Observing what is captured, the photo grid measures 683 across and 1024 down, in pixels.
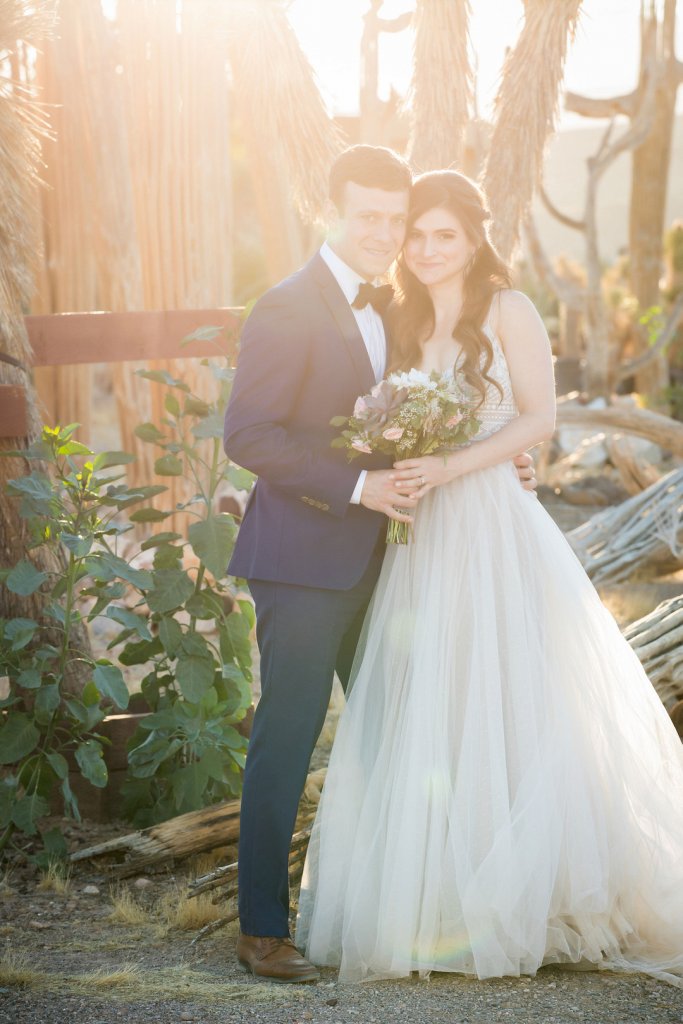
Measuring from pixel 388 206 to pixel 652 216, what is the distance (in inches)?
553

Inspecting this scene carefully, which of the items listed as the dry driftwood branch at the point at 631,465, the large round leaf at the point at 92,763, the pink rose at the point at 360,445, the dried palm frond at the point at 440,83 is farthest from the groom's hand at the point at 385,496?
the dry driftwood branch at the point at 631,465

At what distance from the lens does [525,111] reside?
5484mm

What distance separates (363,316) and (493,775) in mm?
1316

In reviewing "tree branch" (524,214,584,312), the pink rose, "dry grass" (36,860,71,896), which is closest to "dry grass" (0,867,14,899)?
"dry grass" (36,860,71,896)

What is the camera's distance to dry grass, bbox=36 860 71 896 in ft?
12.1

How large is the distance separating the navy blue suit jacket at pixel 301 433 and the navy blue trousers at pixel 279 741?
0.29ft

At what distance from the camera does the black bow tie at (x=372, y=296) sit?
3188mm

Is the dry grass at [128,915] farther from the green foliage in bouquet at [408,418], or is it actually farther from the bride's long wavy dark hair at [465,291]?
the bride's long wavy dark hair at [465,291]

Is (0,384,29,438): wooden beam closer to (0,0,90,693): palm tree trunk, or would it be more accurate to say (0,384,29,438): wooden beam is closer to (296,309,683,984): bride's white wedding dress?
(0,0,90,693): palm tree trunk

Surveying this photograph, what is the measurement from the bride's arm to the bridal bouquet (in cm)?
19

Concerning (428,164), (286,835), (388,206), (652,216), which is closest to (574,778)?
(286,835)

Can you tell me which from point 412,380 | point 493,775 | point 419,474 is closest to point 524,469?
point 419,474

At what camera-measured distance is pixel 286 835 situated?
3.10m

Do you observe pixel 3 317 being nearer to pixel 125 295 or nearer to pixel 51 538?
pixel 51 538
